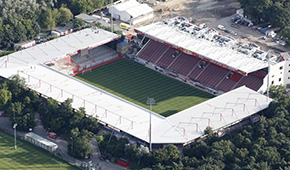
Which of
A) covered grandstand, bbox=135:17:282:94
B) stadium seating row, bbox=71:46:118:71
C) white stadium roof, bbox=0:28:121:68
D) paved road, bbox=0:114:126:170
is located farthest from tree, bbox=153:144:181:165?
stadium seating row, bbox=71:46:118:71

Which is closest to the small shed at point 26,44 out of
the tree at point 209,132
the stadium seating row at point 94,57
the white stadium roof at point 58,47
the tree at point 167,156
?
the white stadium roof at point 58,47

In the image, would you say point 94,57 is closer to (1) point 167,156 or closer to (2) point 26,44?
(2) point 26,44

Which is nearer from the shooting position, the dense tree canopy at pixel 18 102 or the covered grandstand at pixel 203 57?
the dense tree canopy at pixel 18 102

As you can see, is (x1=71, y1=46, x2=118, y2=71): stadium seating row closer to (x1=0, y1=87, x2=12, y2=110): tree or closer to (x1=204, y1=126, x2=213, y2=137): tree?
(x1=0, y1=87, x2=12, y2=110): tree

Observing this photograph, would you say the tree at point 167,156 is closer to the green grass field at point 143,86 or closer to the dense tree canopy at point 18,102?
the green grass field at point 143,86

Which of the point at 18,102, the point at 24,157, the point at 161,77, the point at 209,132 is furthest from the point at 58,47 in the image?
the point at 209,132

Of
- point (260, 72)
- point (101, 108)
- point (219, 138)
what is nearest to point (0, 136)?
point (101, 108)
